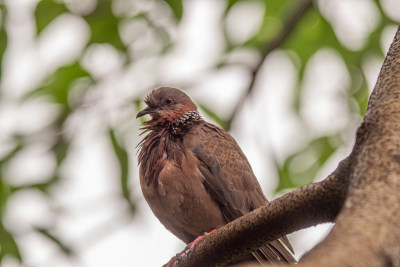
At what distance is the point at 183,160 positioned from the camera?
4168 millimetres

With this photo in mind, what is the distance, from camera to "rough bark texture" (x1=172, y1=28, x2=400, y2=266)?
4.39 feet

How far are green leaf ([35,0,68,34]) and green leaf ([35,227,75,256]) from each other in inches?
60.1

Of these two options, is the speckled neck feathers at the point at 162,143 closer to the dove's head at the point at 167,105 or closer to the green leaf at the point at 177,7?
the dove's head at the point at 167,105

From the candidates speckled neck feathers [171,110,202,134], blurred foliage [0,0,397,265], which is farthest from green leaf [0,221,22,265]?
speckled neck feathers [171,110,202,134]

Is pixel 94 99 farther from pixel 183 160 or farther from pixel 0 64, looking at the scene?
pixel 183 160

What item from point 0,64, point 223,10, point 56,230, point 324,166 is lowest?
point 324,166

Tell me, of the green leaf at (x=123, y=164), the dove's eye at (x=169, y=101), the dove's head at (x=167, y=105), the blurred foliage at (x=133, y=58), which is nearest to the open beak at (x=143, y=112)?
the dove's head at (x=167, y=105)

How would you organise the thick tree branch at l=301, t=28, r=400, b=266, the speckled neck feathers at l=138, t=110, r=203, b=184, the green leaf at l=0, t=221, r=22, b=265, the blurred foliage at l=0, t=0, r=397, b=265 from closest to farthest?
the thick tree branch at l=301, t=28, r=400, b=266 → the speckled neck feathers at l=138, t=110, r=203, b=184 → the blurred foliage at l=0, t=0, r=397, b=265 → the green leaf at l=0, t=221, r=22, b=265

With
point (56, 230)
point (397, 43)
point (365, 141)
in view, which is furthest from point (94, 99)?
point (365, 141)

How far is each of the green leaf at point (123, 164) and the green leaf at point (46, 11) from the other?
3.19 feet

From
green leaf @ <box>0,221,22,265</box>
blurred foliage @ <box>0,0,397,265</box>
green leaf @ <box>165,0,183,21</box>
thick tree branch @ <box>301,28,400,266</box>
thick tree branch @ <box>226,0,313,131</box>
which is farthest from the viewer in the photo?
green leaf @ <box>0,221,22,265</box>

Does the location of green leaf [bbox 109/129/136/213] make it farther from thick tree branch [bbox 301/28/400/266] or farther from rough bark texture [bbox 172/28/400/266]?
thick tree branch [bbox 301/28/400/266]

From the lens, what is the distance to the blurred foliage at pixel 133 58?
15.7 ft

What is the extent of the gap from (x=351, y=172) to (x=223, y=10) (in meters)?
3.11
